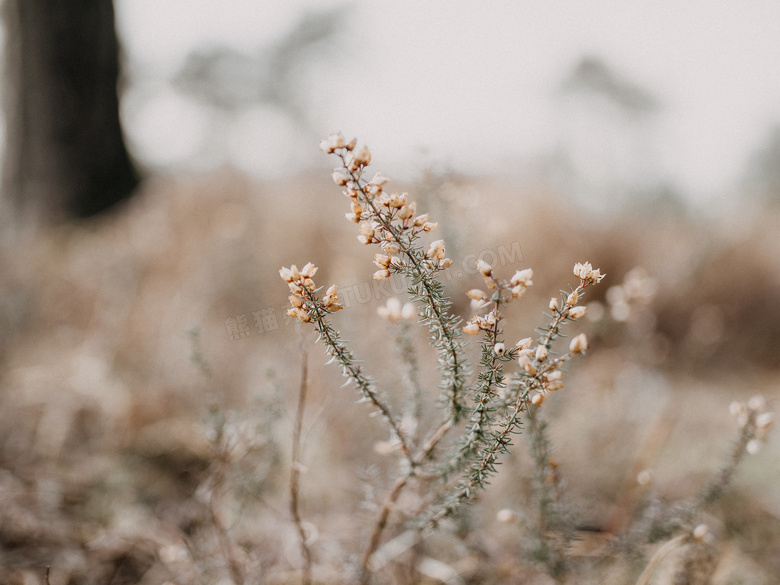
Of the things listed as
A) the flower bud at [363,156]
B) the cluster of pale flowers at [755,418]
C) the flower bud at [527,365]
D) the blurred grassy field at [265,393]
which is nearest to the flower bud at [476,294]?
the flower bud at [527,365]

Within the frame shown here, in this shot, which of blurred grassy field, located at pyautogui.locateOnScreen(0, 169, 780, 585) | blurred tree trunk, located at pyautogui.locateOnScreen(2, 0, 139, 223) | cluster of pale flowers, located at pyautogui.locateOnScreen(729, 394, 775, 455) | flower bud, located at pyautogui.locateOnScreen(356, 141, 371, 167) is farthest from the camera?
blurred tree trunk, located at pyautogui.locateOnScreen(2, 0, 139, 223)

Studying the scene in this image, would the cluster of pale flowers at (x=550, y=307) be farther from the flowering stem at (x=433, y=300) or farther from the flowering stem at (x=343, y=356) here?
the flowering stem at (x=343, y=356)

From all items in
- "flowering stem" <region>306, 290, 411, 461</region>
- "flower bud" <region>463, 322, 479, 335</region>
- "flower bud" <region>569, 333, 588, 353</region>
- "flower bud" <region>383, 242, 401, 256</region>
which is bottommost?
"flowering stem" <region>306, 290, 411, 461</region>

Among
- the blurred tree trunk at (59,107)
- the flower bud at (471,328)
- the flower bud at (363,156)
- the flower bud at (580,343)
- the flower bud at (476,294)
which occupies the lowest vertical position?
the flower bud at (471,328)

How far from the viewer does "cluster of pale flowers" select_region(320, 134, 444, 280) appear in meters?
0.63

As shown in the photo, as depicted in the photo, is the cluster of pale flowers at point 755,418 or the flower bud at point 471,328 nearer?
the flower bud at point 471,328

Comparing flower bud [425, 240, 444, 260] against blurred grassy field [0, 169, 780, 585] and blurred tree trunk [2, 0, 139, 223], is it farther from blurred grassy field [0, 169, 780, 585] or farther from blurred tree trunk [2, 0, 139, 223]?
blurred tree trunk [2, 0, 139, 223]

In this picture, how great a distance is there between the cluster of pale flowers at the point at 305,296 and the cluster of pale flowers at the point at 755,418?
34.3 inches

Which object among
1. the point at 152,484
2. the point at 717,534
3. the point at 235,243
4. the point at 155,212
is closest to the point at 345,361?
the point at 152,484

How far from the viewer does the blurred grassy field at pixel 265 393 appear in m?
1.34

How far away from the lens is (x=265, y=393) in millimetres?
1525

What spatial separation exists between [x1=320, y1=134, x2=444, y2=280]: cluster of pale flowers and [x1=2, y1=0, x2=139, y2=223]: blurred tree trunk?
4.70 m

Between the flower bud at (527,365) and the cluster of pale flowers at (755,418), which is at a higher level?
the cluster of pale flowers at (755,418)

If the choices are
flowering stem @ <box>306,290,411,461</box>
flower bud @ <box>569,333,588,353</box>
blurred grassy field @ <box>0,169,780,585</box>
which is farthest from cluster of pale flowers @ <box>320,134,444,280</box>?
blurred grassy field @ <box>0,169,780,585</box>
